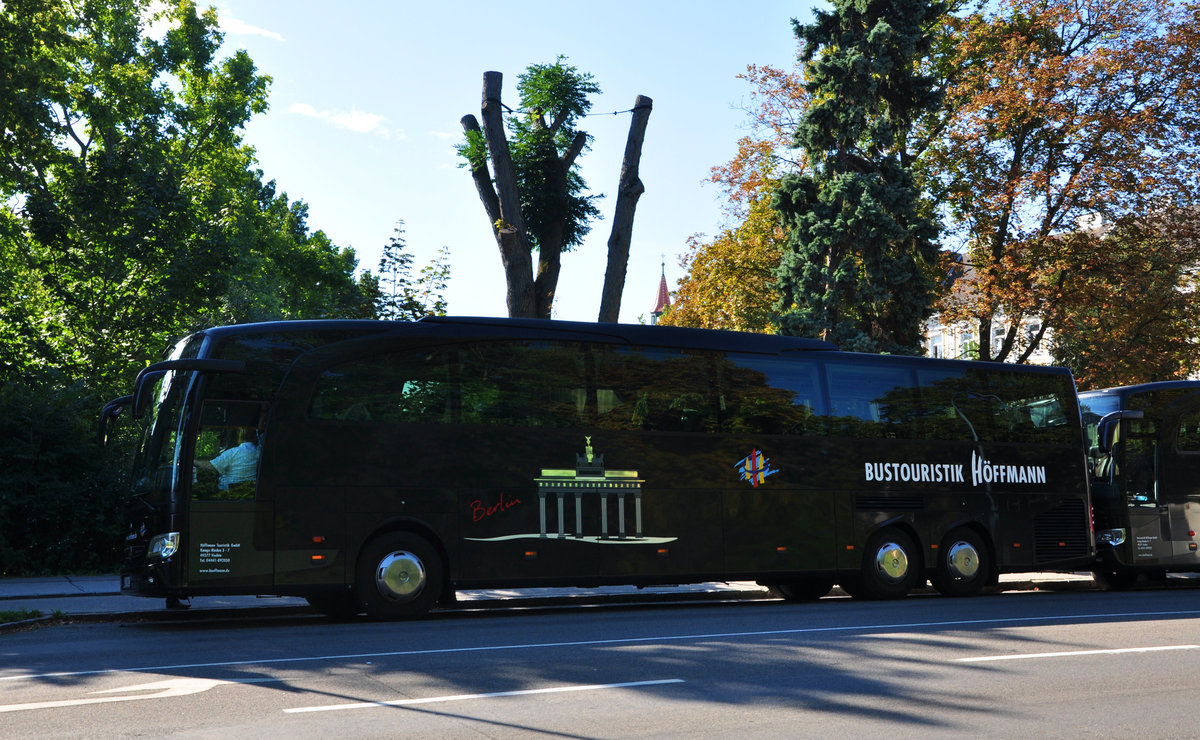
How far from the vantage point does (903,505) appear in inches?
671

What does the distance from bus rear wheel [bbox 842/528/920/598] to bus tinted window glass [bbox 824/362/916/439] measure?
149 centimetres

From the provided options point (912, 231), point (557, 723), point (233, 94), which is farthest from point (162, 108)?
point (557, 723)

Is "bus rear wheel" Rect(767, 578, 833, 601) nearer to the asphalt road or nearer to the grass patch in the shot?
the asphalt road

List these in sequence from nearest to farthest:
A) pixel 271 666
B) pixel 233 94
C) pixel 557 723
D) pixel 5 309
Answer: pixel 557 723 < pixel 271 666 < pixel 5 309 < pixel 233 94

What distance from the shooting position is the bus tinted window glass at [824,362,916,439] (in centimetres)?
1656

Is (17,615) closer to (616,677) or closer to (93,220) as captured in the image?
(616,677)

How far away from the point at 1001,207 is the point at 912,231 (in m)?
3.44

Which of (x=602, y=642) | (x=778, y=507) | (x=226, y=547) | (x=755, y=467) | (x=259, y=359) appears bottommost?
(x=602, y=642)

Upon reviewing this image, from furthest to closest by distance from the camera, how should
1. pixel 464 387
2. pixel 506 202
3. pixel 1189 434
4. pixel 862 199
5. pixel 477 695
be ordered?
pixel 862 199 < pixel 506 202 < pixel 1189 434 < pixel 464 387 < pixel 477 695

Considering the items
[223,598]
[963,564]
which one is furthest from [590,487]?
[963,564]

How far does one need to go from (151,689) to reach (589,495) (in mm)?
7162

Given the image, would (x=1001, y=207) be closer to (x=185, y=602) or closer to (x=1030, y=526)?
(x=1030, y=526)

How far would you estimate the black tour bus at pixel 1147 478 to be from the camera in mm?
19094

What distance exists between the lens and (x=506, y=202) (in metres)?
20.7
